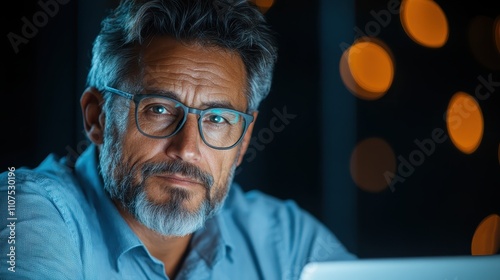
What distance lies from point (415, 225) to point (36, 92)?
4.57 feet

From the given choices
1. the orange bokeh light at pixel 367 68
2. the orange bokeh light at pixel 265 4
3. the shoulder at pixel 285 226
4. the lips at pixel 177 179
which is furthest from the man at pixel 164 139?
the orange bokeh light at pixel 367 68

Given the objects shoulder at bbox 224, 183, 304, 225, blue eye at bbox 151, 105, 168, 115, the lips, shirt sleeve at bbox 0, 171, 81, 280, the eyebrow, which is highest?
the eyebrow

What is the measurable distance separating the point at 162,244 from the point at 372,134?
0.95m

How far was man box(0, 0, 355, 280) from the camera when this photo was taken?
50.4 inches

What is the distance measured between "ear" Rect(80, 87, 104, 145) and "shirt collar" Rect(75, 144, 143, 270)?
0.06 metres

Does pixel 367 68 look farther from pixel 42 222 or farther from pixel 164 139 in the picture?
pixel 42 222

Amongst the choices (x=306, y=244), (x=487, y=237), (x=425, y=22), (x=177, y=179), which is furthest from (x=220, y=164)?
(x=487, y=237)

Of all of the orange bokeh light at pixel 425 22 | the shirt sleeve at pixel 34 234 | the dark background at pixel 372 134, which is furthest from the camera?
the orange bokeh light at pixel 425 22

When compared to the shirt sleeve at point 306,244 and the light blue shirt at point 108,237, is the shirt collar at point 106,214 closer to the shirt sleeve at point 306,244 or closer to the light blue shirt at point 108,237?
the light blue shirt at point 108,237

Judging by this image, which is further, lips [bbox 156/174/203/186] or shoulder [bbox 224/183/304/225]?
shoulder [bbox 224/183/304/225]

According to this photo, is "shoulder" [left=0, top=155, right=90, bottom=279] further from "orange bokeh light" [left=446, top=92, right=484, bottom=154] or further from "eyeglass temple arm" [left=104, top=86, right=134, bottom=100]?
"orange bokeh light" [left=446, top=92, right=484, bottom=154]

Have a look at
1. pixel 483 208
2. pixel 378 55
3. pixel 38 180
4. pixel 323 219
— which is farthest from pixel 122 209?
pixel 483 208


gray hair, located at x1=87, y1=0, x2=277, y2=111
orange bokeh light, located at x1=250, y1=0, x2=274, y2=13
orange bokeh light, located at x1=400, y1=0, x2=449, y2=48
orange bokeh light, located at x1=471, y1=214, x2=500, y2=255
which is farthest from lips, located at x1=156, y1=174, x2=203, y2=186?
orange bokeh light, located at x1=471, y1=214, x2=500, y2=255

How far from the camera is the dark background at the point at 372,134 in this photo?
192 centimetres
